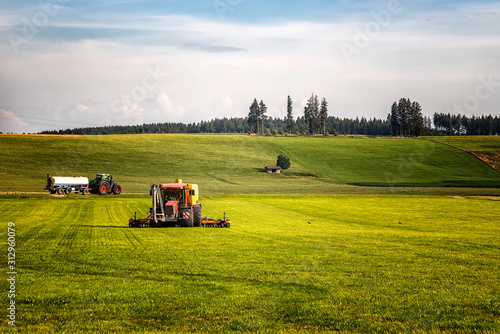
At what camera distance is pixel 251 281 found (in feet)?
45.2

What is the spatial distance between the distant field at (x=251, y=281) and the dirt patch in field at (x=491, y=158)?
109956 millimetres

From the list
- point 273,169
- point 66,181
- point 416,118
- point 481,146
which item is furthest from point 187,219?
point 416,118

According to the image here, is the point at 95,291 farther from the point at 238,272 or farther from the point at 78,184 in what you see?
the point at 78,184

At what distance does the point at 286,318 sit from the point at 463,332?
3952mm

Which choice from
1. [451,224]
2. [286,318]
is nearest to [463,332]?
[286,318]

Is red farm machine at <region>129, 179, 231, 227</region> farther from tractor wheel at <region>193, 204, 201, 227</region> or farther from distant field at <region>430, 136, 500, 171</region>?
distant field at <region>430, 136, 500, 171</region>

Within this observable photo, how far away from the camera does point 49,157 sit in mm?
103812

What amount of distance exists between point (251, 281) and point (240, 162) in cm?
10637

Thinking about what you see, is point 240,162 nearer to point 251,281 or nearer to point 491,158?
point 491,158

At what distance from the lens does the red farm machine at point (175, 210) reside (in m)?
28.0

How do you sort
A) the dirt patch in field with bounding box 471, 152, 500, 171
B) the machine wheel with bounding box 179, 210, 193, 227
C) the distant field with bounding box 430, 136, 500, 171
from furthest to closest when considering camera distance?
the distant field with bounding box 430, 136, 500, 171, the dirt patch in field with bounding box 471, 152, 500, 171, the machine wheel with bounding box 179, 210, 193, 227

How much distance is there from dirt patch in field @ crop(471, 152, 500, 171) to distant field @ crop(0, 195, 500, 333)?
110 metres

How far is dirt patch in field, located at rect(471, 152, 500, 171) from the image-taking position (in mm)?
121375

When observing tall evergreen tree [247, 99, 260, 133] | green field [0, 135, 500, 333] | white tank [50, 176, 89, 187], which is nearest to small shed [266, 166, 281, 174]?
white tank [50, 176, 89, 187]
